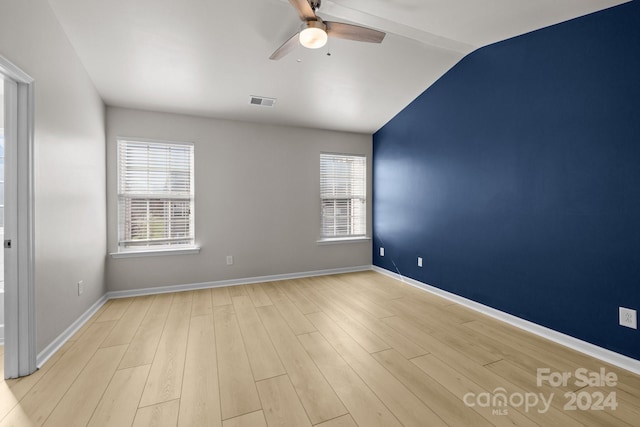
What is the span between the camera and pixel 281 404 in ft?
5.47

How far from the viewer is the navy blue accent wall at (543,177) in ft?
6.93

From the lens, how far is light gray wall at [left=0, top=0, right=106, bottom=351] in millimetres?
1958

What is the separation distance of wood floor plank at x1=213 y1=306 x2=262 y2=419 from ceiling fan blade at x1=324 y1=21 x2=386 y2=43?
99.3 inches

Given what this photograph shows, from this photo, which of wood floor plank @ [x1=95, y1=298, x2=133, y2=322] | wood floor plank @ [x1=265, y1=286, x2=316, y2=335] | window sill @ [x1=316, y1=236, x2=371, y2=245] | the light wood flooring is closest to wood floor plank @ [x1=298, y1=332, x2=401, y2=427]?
the light wood flooring

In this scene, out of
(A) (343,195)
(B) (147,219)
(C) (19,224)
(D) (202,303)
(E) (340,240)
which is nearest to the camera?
(C) (19,224)

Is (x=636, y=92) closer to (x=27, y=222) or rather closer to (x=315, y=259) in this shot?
(x=315, y=259)

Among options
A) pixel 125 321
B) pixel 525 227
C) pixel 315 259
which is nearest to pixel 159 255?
pixel 125 321

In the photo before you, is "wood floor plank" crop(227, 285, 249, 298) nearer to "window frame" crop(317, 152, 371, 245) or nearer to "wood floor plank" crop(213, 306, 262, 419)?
"wood floor plank" crop(213, 306, 262, 419)

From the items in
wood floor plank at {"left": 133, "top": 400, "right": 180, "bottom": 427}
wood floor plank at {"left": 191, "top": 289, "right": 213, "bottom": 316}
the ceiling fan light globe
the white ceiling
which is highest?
the white ceiling

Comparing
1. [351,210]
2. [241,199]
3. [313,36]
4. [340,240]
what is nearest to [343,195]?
[351,210]

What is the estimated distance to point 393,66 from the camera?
3.21 meters

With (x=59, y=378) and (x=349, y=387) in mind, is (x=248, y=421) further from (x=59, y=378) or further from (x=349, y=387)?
(x=59, y=378)

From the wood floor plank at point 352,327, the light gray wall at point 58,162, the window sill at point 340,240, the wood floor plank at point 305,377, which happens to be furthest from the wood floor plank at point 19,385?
the window sill at point 340,240

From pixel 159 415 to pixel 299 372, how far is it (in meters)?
0.86
